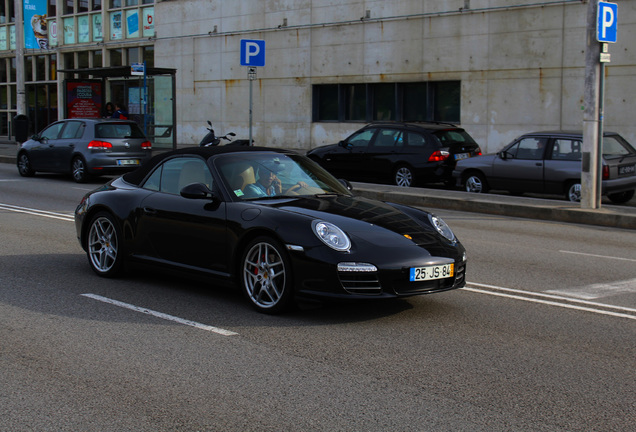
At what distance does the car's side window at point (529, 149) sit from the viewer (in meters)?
16.3

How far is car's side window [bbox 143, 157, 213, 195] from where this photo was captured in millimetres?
7556

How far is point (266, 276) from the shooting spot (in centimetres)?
669

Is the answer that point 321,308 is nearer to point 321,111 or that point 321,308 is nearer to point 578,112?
point 578,112

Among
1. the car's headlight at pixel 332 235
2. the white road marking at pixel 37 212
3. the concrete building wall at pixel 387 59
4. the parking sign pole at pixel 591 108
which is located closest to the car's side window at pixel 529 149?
the parking sign pole at pixel 591 108

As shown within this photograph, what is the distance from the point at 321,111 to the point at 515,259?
67.1 feet

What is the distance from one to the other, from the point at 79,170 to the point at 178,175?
515 inches

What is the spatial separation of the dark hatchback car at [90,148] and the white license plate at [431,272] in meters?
14.6

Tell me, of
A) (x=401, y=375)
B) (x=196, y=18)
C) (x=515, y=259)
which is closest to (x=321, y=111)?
(x=196, y=18)

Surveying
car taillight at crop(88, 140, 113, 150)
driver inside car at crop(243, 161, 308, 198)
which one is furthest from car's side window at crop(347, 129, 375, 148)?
driver inside car at crop(243, 161, 308, 198)

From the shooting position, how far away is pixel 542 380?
5.09 metres

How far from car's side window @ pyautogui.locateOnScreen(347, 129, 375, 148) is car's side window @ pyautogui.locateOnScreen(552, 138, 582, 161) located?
481 cm

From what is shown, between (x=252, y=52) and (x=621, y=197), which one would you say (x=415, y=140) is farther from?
(x=621, y=197)

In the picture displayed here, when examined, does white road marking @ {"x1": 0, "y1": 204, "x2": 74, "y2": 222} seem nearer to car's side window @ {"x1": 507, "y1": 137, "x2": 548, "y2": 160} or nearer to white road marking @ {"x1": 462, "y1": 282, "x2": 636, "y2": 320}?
white road marking @ {"x1": 462, "y1": 282, "x2": 636, "y2": 320}

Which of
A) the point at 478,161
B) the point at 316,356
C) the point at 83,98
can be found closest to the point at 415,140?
the point at 478,161
